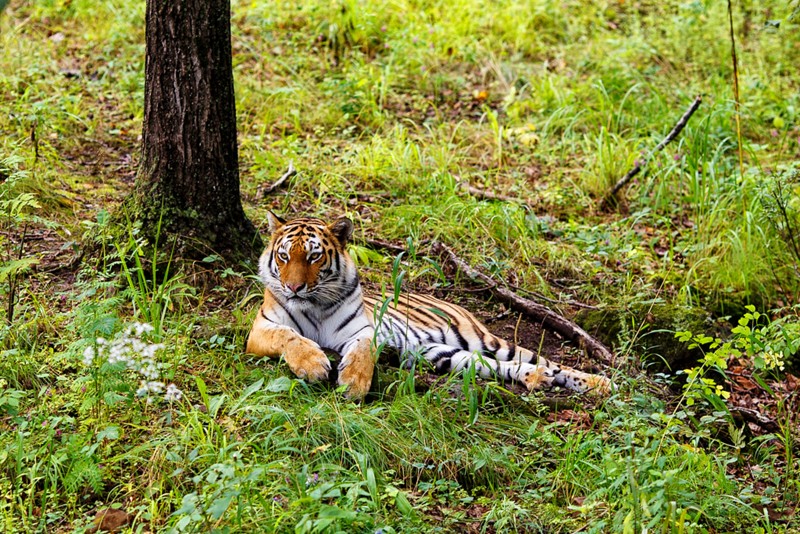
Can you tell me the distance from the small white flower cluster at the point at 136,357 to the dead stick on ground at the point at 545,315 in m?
2.35

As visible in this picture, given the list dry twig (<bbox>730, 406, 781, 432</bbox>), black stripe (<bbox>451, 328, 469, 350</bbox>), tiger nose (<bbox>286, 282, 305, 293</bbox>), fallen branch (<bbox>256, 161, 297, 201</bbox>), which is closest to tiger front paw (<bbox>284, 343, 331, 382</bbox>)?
tiger nose (<bbox>286, 282, 305, 293</bbox>)

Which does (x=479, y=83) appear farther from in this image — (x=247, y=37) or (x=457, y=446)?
(x=457, y=446)

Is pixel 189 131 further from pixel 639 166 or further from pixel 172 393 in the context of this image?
pixel 639 166

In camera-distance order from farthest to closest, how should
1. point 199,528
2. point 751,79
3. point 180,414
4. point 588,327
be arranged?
point 751,79 < point 588,327 < point 180,414 < point 199,528

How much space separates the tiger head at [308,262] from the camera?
4.16 metres

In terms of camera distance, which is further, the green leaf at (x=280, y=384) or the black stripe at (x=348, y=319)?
the black stripe at (x=348, y=319)

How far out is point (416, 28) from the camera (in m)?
8.55

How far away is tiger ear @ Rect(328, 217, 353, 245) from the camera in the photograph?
4.38m

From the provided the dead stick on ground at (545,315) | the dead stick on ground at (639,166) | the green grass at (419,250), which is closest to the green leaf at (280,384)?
the green grass at (419,250)

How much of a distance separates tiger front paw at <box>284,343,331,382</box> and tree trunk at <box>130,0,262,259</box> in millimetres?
1226

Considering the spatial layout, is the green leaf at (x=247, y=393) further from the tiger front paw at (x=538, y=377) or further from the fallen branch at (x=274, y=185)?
the fallen branch at (x=274, y=185)

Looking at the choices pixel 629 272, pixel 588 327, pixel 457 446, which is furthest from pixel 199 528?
pixel 629 272

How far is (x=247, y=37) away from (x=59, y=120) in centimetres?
234

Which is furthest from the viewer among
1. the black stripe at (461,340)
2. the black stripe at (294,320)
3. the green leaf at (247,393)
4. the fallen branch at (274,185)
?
the fallen branch at (274,185)
